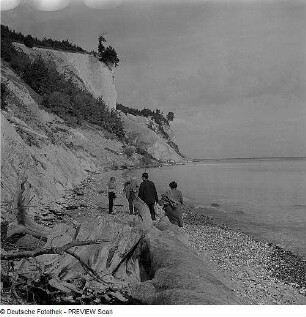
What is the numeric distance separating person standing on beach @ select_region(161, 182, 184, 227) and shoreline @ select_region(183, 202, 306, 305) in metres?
0.95

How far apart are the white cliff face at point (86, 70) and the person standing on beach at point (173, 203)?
39.9 m

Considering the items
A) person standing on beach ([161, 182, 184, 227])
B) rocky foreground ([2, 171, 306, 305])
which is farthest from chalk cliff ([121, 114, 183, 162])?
person standing on beach ([161, 182, 184, 227])

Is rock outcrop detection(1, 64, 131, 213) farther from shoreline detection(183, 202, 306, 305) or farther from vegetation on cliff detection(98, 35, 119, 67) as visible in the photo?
vegetation on cliff detection(98, 35, 119, 67)

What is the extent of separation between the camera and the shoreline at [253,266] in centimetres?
669

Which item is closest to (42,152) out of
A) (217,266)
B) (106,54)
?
(217,266)

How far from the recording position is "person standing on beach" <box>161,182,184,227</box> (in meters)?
8.47

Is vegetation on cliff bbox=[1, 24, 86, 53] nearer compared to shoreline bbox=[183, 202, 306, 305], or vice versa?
shoreline bbox=[183, 202, 306, 305]

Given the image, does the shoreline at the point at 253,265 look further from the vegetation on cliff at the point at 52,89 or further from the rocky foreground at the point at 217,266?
the vegetation on cliff at the point at 52,89

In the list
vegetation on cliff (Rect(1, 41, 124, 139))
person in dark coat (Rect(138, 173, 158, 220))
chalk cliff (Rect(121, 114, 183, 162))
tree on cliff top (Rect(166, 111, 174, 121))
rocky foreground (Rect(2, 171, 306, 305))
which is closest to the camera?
rocky foreground (Rect(2, 171, 306, 305))

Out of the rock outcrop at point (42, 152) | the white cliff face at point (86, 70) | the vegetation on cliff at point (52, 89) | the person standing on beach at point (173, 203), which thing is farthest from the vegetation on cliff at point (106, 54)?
the person standing on beach at point (173, 203)

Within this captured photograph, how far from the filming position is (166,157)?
7275cm

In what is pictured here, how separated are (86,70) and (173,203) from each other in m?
47.1

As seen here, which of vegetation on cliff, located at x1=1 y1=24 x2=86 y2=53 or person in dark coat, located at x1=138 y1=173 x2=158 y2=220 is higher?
vegetation on cliff, located at x1=1 y1=24 x2=86 y2=53
